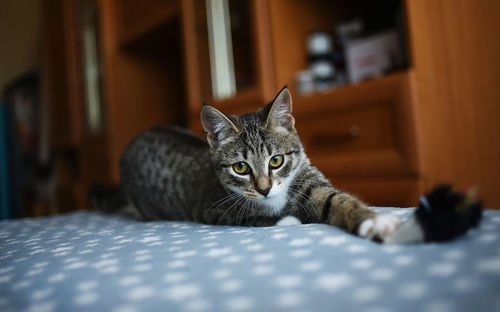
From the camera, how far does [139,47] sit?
278 centimetres

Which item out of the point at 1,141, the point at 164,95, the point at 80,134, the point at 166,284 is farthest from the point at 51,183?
the point at 166,284

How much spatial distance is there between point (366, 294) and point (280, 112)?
669 millimetres

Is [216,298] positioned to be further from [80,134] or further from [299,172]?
[80,134]

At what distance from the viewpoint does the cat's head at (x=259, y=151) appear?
34.9 inches

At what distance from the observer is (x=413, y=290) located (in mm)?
348

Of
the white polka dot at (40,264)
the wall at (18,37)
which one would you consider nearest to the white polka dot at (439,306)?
the white polka dot at (40,264)

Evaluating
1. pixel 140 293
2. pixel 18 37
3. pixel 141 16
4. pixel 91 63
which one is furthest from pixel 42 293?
pixel 18 37

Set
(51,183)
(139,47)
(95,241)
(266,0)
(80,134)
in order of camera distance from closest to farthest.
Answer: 1. (95,241)
2. (266,0)
3. (139,47)
4. (80,134)
5. (51,183)

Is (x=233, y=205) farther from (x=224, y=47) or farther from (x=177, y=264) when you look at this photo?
(x=224, y=47)

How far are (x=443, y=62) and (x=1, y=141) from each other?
85.7 inches

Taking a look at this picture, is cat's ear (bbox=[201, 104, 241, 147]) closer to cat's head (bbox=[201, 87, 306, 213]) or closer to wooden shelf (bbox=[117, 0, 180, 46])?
cat's head (bbox=[201, 87, 306, 213])

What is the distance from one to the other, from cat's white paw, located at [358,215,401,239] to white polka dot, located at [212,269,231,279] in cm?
25

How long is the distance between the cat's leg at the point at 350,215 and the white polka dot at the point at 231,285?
0.25 meters

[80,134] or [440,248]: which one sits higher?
[80,134]
